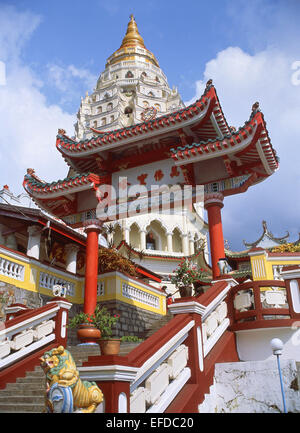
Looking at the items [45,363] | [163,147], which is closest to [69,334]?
[163,147]

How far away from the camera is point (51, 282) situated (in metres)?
14.8

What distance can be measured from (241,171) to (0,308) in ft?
28.0

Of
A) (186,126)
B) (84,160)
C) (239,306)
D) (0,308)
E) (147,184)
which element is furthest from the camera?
(84,160)

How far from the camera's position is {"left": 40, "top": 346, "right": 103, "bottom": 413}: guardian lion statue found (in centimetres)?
380

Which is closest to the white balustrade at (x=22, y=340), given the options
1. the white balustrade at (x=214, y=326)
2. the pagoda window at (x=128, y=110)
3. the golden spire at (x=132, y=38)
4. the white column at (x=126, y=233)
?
the white balustrade at (x=214, y=326)

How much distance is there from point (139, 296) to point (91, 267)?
4.05 metres

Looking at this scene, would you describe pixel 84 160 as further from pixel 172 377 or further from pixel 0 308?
pixel 172 377

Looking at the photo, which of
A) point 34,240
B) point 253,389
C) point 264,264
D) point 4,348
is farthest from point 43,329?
point 264,264

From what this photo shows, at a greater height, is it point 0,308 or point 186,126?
point 186,126

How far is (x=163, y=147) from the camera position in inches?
557

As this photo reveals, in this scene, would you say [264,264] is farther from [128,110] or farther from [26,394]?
[128,110]

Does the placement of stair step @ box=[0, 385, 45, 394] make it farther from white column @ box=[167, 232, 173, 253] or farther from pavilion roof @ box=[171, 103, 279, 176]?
white column @ box=[167, 232, 173, 253]
